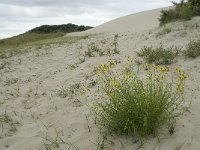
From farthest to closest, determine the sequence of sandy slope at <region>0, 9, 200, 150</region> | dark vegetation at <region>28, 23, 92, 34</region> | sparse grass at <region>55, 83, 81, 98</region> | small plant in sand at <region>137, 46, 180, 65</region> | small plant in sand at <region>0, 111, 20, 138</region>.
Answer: dark vegetation at <region>28, 23, 92, 34</region> → small plant in sand at <region>137, 46, 180, 65</region> → sparse grass at <region>55, 83, 81, 98</region> → small plant in sand at <region>0, 111, 20, 138</region> → sandy slope at <region>0, 9, 200, 150</region>

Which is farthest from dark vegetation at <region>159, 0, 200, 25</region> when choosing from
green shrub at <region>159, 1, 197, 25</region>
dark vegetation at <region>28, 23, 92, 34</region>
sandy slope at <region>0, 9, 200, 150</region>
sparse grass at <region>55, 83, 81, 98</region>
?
dark vegetation at <region>28, 23, 92, 34</region>

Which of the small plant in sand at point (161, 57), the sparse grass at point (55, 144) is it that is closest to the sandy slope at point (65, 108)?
the sparse grass at point (55, 144)

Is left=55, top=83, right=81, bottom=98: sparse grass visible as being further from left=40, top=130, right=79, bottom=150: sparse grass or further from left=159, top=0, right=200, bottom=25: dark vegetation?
left=159, top=0, right=200, bottom=25: dark vegetation

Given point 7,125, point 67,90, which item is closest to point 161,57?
point 67,90

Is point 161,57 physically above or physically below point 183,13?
below

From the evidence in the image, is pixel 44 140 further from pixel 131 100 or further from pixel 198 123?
pixel 198 123

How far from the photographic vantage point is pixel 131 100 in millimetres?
3359

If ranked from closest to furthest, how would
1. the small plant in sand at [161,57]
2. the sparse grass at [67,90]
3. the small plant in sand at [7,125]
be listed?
the small plant in sand at [7,125], the sparse grass at [67,90], the small plant in sand at [161,57]

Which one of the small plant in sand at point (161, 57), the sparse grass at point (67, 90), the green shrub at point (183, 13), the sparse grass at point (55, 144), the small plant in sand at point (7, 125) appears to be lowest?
the sparse grass at point (55, 144)

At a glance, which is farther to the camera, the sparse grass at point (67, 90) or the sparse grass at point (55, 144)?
the sparse grass at point (67, 90)

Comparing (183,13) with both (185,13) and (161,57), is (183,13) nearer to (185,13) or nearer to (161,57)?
(185,13)

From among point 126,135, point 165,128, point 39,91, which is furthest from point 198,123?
point 39,91

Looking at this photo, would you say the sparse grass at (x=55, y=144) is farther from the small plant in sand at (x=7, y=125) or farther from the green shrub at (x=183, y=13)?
the green shrub at (x=183, y=13)

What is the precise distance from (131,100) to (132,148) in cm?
51
